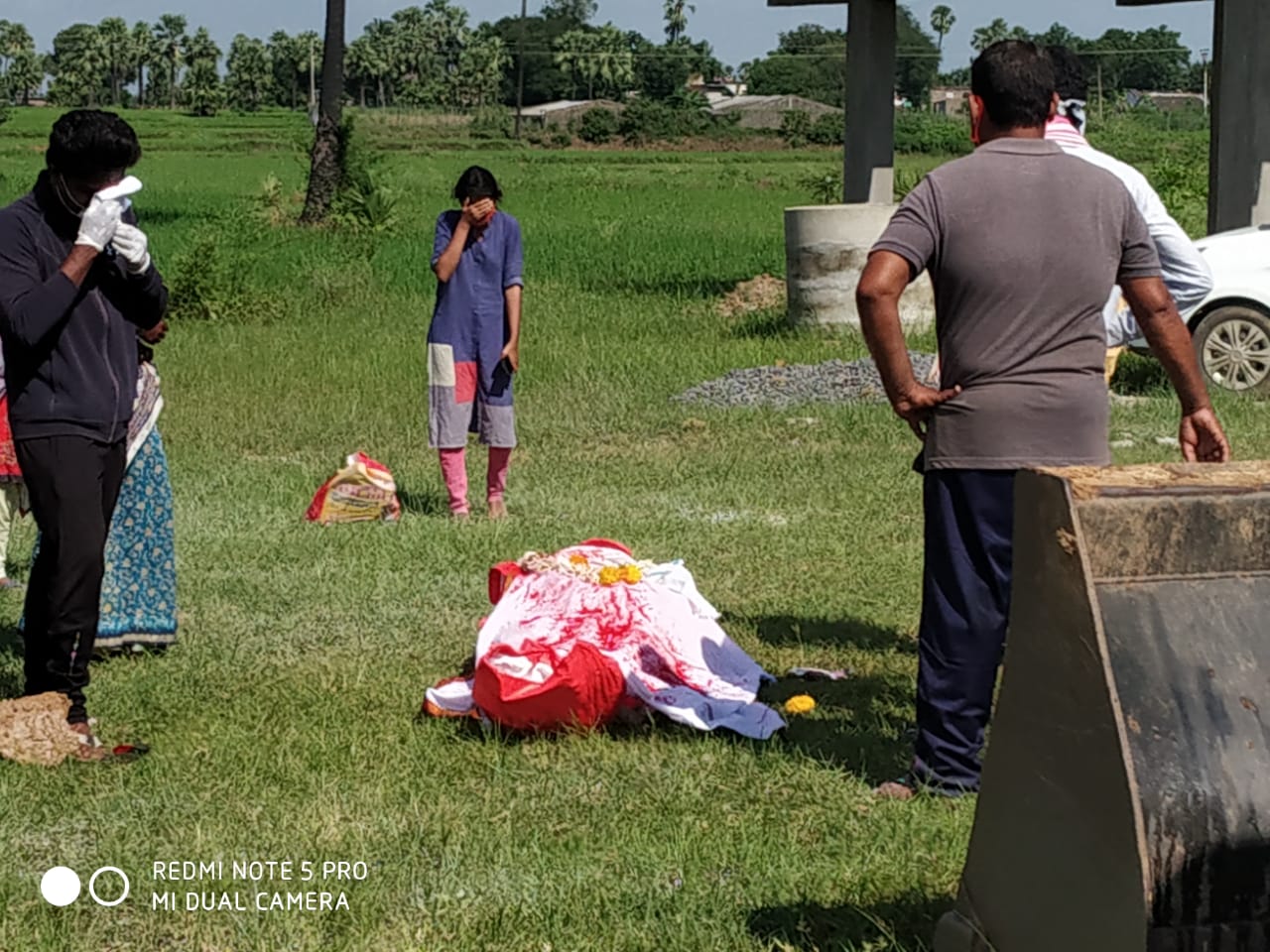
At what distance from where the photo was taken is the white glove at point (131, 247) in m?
5.28

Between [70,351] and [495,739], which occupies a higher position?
[70,351]

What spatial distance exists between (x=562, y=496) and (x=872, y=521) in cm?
183

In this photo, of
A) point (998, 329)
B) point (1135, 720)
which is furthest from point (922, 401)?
point (1135, 720)

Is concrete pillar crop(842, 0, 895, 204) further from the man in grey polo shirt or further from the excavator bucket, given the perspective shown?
the excavator bucket

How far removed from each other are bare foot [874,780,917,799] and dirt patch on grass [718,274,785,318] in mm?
13780

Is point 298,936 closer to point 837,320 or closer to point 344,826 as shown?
point 344,826

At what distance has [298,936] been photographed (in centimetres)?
421

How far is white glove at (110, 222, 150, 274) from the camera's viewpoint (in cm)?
528

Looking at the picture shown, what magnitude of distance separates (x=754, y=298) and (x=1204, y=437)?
48.2 feet

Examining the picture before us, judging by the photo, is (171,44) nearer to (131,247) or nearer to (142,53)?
(142,53)

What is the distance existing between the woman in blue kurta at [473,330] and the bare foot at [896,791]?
14.7 ft

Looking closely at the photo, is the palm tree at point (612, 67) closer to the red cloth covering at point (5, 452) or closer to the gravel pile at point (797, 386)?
the gravel pile at point (797, 386)

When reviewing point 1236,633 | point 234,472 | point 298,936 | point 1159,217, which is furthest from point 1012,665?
point 234,472

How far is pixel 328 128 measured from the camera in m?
27.9
